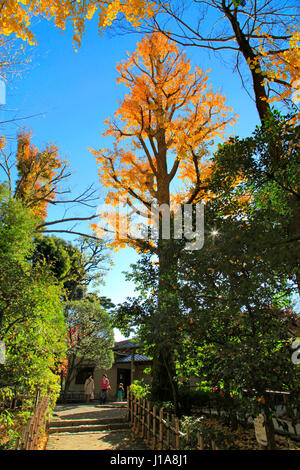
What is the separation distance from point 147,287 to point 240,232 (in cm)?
311

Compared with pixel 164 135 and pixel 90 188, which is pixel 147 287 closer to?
pixel 90 188

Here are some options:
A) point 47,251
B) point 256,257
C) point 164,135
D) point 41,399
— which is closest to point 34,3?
point 256,257

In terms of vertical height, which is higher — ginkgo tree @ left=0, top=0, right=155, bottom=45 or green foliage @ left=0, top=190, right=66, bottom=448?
ginkgo tree @ left=0, top=0, right=155, bottom=45

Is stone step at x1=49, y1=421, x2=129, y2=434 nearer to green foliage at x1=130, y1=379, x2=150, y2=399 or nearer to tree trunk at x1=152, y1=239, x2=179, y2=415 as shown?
green foliage at x1=130, y1=379, x2=150, y2=399

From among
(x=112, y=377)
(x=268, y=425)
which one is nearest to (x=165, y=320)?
(x=268, y=425)

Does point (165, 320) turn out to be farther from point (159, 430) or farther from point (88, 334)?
point (88, 334)

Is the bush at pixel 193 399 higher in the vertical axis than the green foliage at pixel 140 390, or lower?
lower

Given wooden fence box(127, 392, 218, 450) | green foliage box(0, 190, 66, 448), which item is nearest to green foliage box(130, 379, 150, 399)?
wooden fence box(127, 392, 218, 450)

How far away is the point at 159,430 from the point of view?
4.93m

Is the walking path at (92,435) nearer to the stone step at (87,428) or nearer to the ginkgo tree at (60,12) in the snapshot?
the stone step at (87,428)

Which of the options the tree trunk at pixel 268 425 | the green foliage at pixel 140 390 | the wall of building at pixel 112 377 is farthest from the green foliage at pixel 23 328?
the wall of building at pixel 112 377

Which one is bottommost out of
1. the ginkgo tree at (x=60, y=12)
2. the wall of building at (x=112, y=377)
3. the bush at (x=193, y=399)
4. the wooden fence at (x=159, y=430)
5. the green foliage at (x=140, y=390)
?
the wall of building at (x=112, y=377)

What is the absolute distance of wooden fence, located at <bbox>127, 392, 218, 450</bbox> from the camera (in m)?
3.80

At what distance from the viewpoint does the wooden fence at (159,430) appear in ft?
12.5
